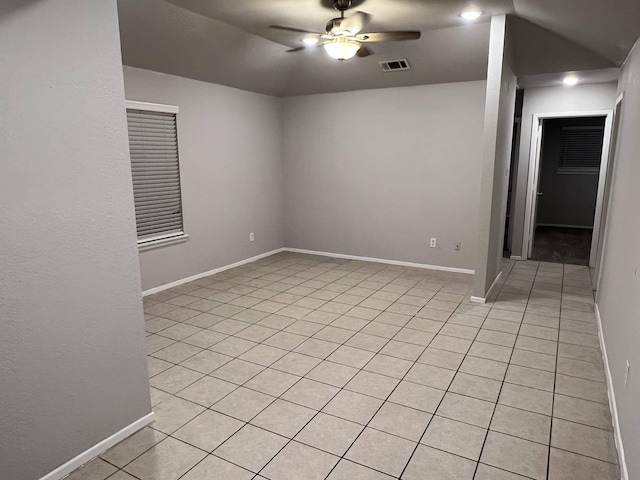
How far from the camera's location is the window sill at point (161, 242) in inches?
172

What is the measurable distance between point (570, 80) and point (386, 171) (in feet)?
8.33

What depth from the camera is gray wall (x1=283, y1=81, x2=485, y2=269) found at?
5.16 m

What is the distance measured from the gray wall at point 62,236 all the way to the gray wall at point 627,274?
93.7 inches

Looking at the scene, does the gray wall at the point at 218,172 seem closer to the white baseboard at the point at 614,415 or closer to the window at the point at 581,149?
the white baseboard at the point at 614,415

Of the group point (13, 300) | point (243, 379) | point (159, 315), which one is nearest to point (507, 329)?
point (243, 379)

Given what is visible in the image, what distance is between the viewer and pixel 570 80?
5.31m

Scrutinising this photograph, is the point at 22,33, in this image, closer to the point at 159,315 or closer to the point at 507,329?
the point at 159,315

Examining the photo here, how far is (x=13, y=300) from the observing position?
1.73m

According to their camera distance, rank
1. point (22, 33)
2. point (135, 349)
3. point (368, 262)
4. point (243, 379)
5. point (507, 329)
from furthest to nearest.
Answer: point (368, 262)
point (507, 329)
point (243, 379)
point (135, 349)
point (22, 33)

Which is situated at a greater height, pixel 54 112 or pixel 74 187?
pixel 54 112

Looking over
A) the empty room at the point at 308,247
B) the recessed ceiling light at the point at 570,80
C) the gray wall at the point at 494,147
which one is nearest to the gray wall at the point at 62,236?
the empty room at the point at 308,247

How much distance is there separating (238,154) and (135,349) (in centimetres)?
373

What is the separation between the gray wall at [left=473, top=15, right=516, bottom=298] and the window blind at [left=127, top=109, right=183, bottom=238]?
10.7ft

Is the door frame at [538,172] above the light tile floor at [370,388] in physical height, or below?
above
